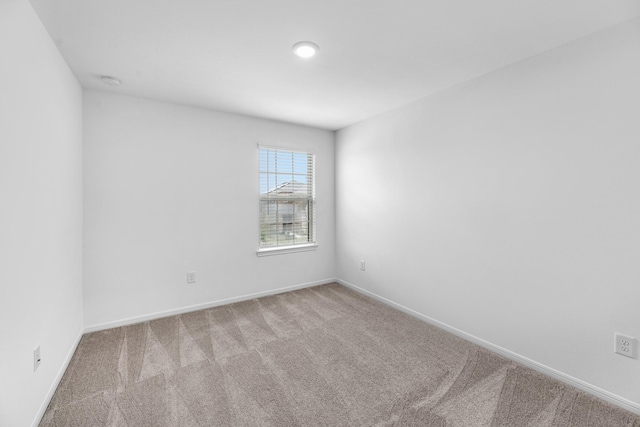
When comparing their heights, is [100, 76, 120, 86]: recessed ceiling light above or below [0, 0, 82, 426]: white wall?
above

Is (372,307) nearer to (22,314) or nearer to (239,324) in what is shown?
(239,324)

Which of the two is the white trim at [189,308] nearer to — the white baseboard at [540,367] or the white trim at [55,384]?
the white trim at [55,384]

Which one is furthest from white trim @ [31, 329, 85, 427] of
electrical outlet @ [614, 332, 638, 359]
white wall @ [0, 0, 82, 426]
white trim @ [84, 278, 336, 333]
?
electrical outlet @ [614, 332, 638, 359]

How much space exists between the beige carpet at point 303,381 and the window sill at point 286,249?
100 centimetres

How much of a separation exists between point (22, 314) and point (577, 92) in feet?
12.0

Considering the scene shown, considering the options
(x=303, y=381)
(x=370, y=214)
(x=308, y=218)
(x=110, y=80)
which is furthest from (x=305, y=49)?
(x=308, y=218)

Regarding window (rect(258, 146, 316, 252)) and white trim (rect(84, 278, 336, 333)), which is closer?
white trim (rect(84, 278, 336, 333))

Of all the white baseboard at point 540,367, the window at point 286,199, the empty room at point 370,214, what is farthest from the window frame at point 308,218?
the white baseboard at point 540,367

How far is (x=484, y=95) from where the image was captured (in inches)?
Answer: 98.2

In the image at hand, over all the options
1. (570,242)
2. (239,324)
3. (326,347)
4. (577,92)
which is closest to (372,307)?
(326,347)

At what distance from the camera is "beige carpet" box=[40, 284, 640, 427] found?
1.72m

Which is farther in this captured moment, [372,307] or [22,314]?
[372,307]

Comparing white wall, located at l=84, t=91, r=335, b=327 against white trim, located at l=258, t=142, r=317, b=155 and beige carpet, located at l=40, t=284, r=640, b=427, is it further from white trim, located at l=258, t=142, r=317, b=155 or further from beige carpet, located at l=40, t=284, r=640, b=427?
beige carpet, located at l=40, t=284, r=640, b=427

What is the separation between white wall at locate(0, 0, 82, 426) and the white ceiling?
296 millimetres
